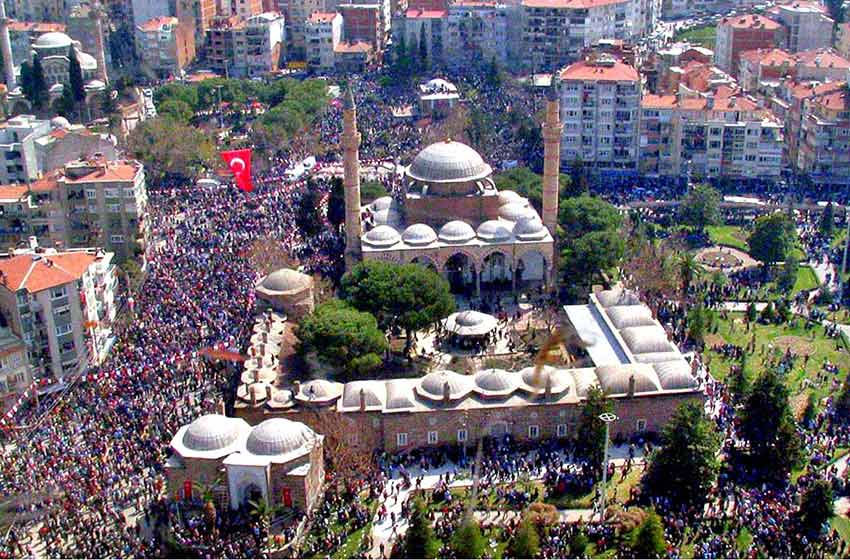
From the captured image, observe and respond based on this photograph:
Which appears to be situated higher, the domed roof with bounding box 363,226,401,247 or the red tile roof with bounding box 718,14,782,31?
the red tile roof with bounding box 718,14,782,31

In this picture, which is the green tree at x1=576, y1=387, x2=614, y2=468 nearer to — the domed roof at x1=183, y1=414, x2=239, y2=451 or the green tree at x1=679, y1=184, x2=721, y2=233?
the domed roof at x1=183, y1=414, x2=239, y2=451

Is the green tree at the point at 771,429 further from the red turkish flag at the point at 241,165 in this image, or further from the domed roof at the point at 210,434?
the red turkish flag at the point at 241,165

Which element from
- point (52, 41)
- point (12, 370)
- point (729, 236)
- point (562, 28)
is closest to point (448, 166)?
point (729, 236)

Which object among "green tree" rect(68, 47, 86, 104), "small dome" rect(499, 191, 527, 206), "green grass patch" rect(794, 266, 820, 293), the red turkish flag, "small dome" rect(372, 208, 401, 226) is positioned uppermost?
"green tree" rect(68, 47, 86, 104)

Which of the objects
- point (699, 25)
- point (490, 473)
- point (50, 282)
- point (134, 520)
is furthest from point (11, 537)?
point (699, 25)

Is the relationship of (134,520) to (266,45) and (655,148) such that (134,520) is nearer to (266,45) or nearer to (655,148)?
(655,148)

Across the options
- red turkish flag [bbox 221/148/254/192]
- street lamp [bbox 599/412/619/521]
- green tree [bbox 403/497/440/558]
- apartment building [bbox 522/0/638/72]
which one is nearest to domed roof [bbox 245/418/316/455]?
green tree [bbox 403/497/440/558]
